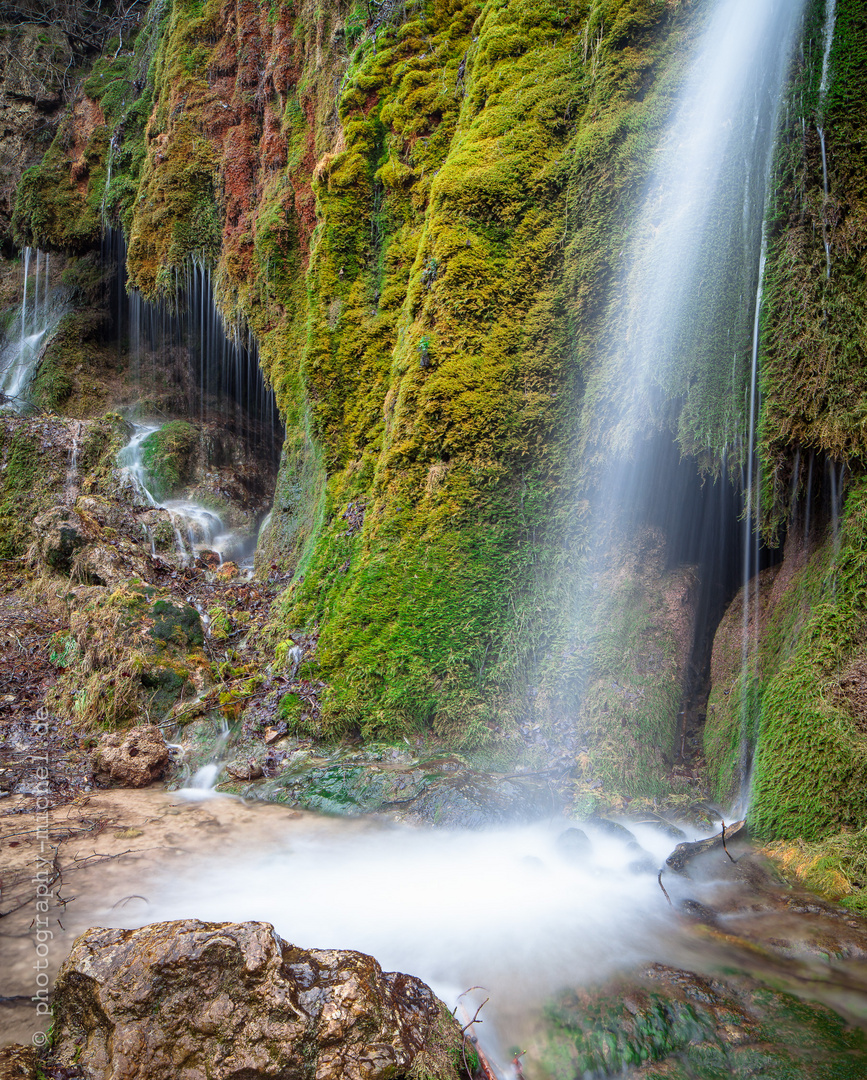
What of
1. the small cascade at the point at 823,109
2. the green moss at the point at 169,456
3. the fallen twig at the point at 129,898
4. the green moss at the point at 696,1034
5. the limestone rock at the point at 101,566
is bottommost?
the fallen twig at the point at 129,898

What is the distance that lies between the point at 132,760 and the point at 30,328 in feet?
61.4

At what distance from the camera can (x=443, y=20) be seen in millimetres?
7992

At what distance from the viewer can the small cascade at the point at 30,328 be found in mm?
17323

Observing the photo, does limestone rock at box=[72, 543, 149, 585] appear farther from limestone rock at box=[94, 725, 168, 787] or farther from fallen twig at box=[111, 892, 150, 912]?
fallen twig at box=[111, 892, 150, 912]

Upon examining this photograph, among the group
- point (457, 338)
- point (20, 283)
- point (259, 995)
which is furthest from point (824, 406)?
point (20, 283)

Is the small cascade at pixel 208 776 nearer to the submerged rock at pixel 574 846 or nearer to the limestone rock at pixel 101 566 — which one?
the submerged rock at pixel 574 846

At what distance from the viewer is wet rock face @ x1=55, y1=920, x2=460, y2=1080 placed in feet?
6.40

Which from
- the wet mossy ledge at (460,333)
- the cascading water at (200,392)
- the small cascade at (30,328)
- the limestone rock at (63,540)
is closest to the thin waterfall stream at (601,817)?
the wet mossy ledge at (460,333)

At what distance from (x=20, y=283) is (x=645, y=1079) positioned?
24918 millimetres

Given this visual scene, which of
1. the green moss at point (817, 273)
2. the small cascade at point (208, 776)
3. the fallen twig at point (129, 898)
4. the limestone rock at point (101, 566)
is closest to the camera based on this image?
the fallen twig at point (129, 898)

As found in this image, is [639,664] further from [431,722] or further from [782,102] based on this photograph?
[782,102]

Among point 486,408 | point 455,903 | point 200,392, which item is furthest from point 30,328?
point 455,903

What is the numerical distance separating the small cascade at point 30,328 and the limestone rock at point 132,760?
48.8ft

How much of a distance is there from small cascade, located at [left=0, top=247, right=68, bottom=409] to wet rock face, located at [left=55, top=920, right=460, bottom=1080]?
18.5 m
